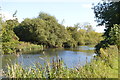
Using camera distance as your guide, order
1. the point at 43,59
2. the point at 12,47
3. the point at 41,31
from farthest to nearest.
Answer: the point at 41,31, the point at 12,47, the point at 43,59

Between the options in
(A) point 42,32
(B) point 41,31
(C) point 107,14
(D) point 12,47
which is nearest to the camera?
(D) point 12,47

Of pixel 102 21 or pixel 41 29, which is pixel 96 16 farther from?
pixel 41 29

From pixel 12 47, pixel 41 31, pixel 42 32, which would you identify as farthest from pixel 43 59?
pixel 41 31

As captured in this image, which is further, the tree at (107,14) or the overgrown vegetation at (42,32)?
the overgrown vegetation at (42,32)

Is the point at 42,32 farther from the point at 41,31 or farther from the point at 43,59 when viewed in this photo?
the point at 43,59

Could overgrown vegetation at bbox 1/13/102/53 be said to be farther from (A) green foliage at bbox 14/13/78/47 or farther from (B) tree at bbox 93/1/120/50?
(B) tree at bbox 93/1/120/50

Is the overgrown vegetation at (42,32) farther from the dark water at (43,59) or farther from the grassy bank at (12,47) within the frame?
the dark water at (43,59)

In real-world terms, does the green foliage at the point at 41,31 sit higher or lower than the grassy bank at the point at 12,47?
higher

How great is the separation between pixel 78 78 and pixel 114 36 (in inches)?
259

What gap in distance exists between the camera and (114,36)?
9.41 metres

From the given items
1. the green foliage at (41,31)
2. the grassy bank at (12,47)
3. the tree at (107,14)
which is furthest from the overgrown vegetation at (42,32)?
the tree at (107,14)

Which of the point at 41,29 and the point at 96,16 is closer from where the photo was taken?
the point at 96,16

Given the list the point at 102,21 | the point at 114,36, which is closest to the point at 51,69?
the point at 114,36

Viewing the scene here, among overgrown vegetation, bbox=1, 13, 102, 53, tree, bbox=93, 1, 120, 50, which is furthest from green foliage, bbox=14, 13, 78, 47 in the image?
tree, bbox=93, 1, 120, 50
